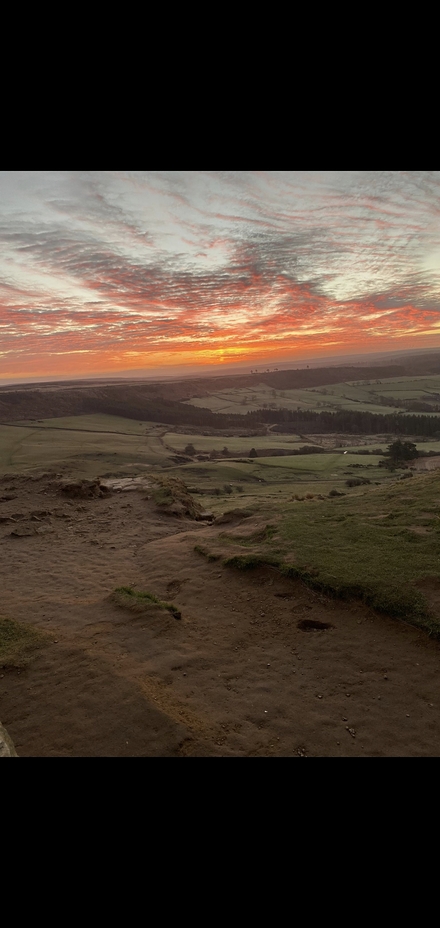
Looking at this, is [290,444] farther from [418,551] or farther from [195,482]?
[418,551]

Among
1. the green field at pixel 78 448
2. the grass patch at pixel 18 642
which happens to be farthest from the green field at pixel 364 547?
the green field at pixel 78 448

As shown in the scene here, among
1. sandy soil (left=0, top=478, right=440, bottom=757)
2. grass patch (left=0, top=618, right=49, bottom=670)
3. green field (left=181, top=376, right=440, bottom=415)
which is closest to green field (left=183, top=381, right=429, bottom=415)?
green field (left=181, top=376, right=440, bottom=415)

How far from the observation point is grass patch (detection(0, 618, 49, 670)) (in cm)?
864

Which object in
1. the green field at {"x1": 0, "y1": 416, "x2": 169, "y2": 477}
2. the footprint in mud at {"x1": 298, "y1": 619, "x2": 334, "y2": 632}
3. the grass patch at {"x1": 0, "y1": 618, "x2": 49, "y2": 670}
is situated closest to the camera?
the grass patch at {"x1": 0, "y1": 618, "x2": 49, "y2": 670}

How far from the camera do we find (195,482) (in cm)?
4678

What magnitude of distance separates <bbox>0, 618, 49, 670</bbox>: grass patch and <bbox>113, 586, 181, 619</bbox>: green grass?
212 centimetres

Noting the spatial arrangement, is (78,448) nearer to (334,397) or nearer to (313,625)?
(313,625)

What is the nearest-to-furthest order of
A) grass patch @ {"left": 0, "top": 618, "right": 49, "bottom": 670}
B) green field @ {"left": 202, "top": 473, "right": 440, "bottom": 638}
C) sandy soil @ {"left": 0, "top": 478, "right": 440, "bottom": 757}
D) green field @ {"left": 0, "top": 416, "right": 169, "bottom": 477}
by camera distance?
sandy soil @ {"left": 0, "top": 478, "right": 440, "bottom": 757}
grass patch @ {"left": 0, "top": 618, "right": 49, "bottom": 670}
green field @ {"left": 202, "top": 473, "right": 440, "bottom": 638}
green field @ {"left": 0, "top": 416, "right": 169, "bottom": 477}

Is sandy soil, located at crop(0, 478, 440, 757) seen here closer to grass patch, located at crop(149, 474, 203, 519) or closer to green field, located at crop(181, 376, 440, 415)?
grass patch, located at crop(149, 474, 203, 519)

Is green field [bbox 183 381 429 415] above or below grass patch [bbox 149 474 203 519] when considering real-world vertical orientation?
above

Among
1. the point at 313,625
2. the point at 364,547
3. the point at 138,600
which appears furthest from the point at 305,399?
the point at 313,625

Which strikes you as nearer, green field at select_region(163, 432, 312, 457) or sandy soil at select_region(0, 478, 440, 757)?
sandy soil at select_region(0, 478, 440, 757)

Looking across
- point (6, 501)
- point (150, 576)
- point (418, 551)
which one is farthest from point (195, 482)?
point (418, 551)

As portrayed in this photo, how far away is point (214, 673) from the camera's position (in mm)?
8281
